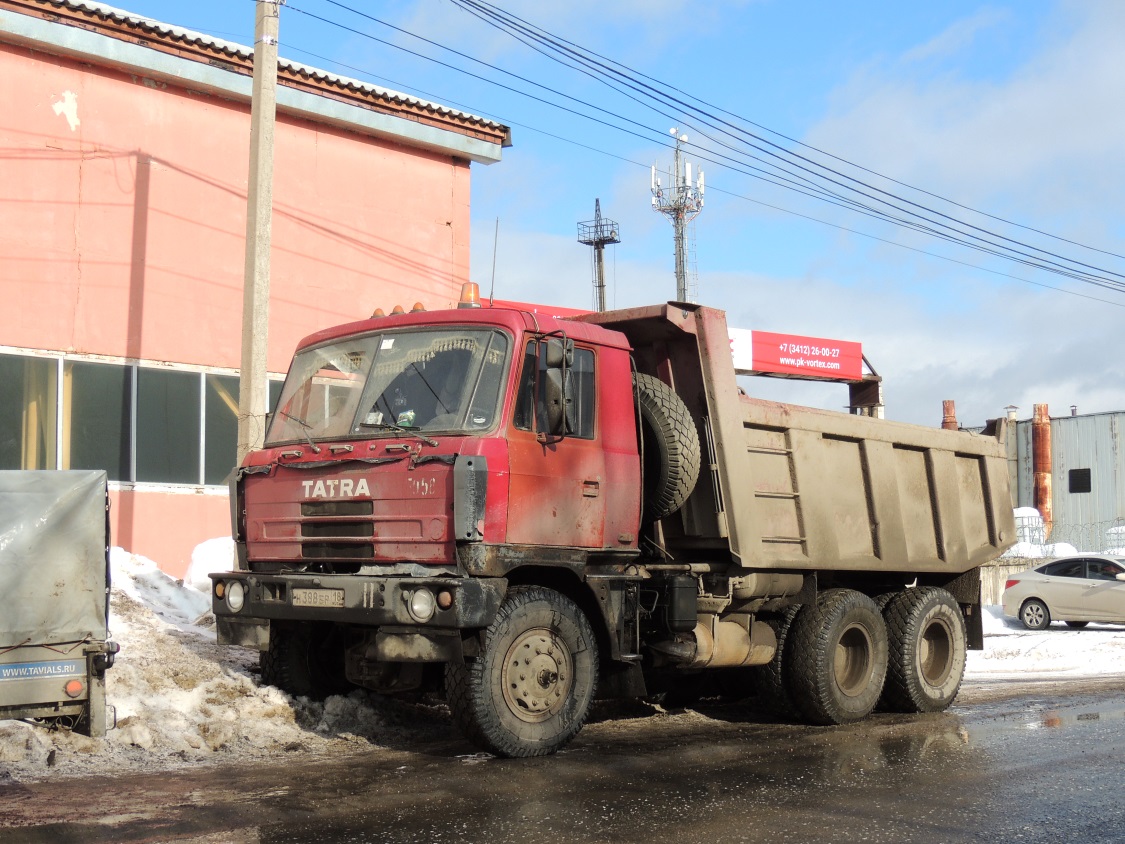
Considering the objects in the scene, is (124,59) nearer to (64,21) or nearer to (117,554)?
(64,21)

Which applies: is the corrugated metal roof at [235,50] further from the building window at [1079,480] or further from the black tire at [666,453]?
the building window at [1079,480]

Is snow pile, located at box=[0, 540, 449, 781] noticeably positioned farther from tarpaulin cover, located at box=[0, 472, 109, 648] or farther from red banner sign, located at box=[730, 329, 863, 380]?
red banner sign, located at box=[730, 329, 863, 380]

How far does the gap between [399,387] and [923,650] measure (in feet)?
18.3

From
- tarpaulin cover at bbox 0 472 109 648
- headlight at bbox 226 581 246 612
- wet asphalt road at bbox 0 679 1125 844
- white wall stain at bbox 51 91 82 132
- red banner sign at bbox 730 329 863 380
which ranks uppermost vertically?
white wall stain at bbox 51 91 82 132

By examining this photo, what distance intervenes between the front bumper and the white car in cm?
1602

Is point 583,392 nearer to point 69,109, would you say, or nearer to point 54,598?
point 54,598

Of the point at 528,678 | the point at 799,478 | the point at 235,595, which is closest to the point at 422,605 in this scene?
the point at 528,678

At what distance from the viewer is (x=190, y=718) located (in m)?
8.24

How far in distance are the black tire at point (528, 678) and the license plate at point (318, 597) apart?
79 cm

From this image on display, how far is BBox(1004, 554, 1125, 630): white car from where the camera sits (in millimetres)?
20766

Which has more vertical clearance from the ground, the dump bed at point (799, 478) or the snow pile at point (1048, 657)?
the dump bed at point (799, 478)

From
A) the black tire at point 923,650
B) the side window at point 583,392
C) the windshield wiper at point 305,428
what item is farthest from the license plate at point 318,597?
the black tire at point 923,650

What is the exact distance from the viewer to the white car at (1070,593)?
68.1 ft

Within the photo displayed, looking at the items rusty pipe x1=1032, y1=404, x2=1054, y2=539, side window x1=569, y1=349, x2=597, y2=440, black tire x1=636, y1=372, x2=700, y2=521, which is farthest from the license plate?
rusty pipe x1=1032, y1=404, x2=1054, y2=539
